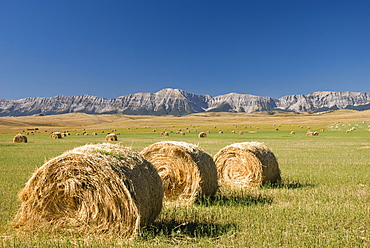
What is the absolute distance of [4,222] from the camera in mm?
8141

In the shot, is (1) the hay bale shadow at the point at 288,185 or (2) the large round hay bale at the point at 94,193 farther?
(1) the hay bale shadow at the point at 288,185

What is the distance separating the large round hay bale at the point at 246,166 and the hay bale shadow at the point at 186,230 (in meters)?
5.53

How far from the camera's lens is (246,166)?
43.5 ft

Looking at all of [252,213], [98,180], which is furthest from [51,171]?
[252,213]

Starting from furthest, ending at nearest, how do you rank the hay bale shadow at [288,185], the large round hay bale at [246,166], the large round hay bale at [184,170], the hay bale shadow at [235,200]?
1. the large round hay bale at [246,166]
2. the hay bale shadow at [288,185]
3. the large round hay bale at [184,170]
4. the hay bale shadow at [235,200]

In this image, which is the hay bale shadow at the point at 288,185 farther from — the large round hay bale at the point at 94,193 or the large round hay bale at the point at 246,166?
the large round hay bale at the point at 94,193

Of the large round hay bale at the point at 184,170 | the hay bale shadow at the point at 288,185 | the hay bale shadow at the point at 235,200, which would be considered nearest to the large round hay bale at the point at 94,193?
the large round hay bale at the point at 184,170

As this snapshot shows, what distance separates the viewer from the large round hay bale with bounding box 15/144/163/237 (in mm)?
6945

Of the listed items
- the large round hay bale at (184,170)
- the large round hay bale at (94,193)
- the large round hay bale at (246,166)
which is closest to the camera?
the large round hay bale at (94,193)

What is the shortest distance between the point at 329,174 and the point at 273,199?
20.4 ft

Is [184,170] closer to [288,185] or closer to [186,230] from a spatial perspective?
[186,230]

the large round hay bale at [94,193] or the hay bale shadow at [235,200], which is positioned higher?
the large round hay bale at [94,193]

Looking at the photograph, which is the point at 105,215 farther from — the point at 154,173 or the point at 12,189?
the point at 12,189

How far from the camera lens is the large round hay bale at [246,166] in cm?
1298
